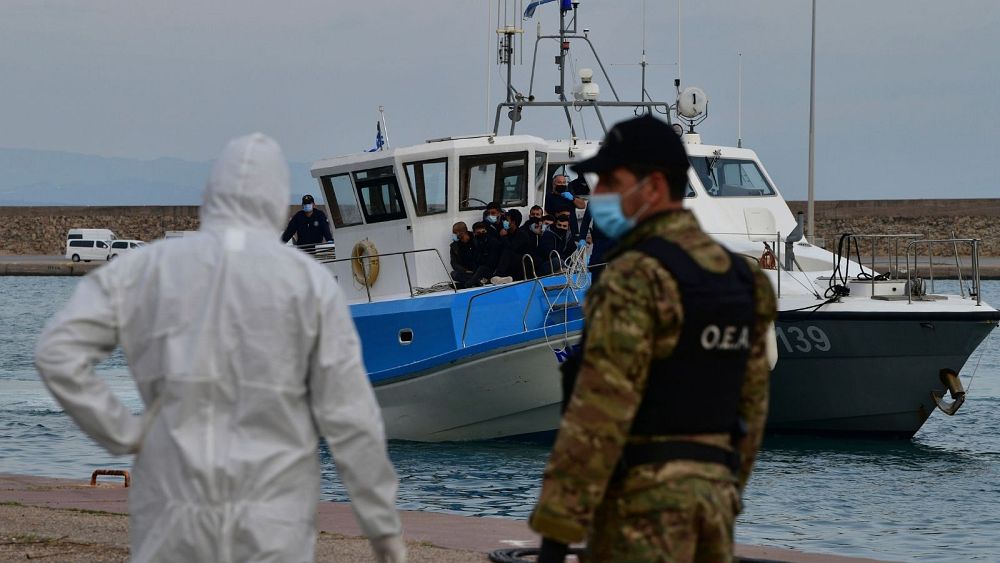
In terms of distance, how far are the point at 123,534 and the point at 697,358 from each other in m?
4.14

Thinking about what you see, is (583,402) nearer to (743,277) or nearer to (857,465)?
(743,277)

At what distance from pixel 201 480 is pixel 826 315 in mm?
11372

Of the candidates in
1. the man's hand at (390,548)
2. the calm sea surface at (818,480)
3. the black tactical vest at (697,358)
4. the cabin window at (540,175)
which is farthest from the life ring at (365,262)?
the black tactical vest at (697,358)

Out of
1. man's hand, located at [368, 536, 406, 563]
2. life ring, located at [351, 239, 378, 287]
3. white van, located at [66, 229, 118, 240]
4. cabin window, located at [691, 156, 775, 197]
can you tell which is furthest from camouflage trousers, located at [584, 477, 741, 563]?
white van, located at [66, 229, 118, 240]

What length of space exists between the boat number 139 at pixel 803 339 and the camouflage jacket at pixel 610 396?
11219mm

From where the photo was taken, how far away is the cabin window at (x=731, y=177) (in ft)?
54.6

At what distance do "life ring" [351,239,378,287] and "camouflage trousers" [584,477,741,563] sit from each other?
11.6 m

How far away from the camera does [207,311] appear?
3.12m

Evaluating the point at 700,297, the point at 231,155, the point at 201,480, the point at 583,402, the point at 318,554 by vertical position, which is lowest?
the point at 318,554

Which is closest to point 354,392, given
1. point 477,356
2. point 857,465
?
point 477,356

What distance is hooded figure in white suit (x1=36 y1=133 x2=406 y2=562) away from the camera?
307 centimetres

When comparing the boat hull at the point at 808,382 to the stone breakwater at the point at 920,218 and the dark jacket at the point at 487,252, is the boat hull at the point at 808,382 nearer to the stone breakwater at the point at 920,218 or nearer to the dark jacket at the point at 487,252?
the dark jacket at the point at 487,252

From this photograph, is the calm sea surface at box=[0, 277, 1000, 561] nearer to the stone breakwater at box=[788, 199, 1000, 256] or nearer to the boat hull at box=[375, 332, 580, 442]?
the boat hull at box=[375, 332, 580, 442]

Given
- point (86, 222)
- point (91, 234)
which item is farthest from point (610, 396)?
point (86, 222)
